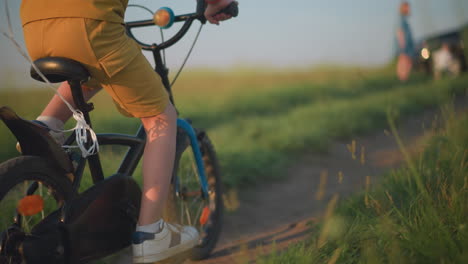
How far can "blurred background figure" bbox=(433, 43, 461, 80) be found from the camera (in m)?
10.3

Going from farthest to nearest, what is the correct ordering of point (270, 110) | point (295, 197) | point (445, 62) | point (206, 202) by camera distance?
point (445, 62)
point (270, 110)
point (295, 197)
point (206, 202)

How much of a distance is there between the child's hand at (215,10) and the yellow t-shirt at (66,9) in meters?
0.59

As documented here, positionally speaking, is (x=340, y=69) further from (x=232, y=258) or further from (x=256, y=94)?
(x=232, y=258)

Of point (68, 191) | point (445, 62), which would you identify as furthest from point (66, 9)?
point (445, 62)

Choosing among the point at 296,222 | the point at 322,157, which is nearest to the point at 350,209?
the point at 296,222

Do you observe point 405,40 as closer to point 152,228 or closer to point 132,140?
point 132,140

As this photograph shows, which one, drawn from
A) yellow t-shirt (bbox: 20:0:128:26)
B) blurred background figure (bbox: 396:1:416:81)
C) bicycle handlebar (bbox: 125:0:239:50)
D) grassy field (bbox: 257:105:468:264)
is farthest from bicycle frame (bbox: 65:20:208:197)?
blurred background figure (bbox: 396:1:416:81)

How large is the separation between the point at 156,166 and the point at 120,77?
40 cm

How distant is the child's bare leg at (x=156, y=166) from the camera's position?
179cm

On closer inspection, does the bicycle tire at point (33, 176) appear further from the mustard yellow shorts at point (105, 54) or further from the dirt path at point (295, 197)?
the dirt path at point (295, 197)

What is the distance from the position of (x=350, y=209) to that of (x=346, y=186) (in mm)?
1504

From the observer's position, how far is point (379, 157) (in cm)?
485

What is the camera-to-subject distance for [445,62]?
10.4 metres

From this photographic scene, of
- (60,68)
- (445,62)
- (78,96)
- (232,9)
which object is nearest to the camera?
(60,68)
